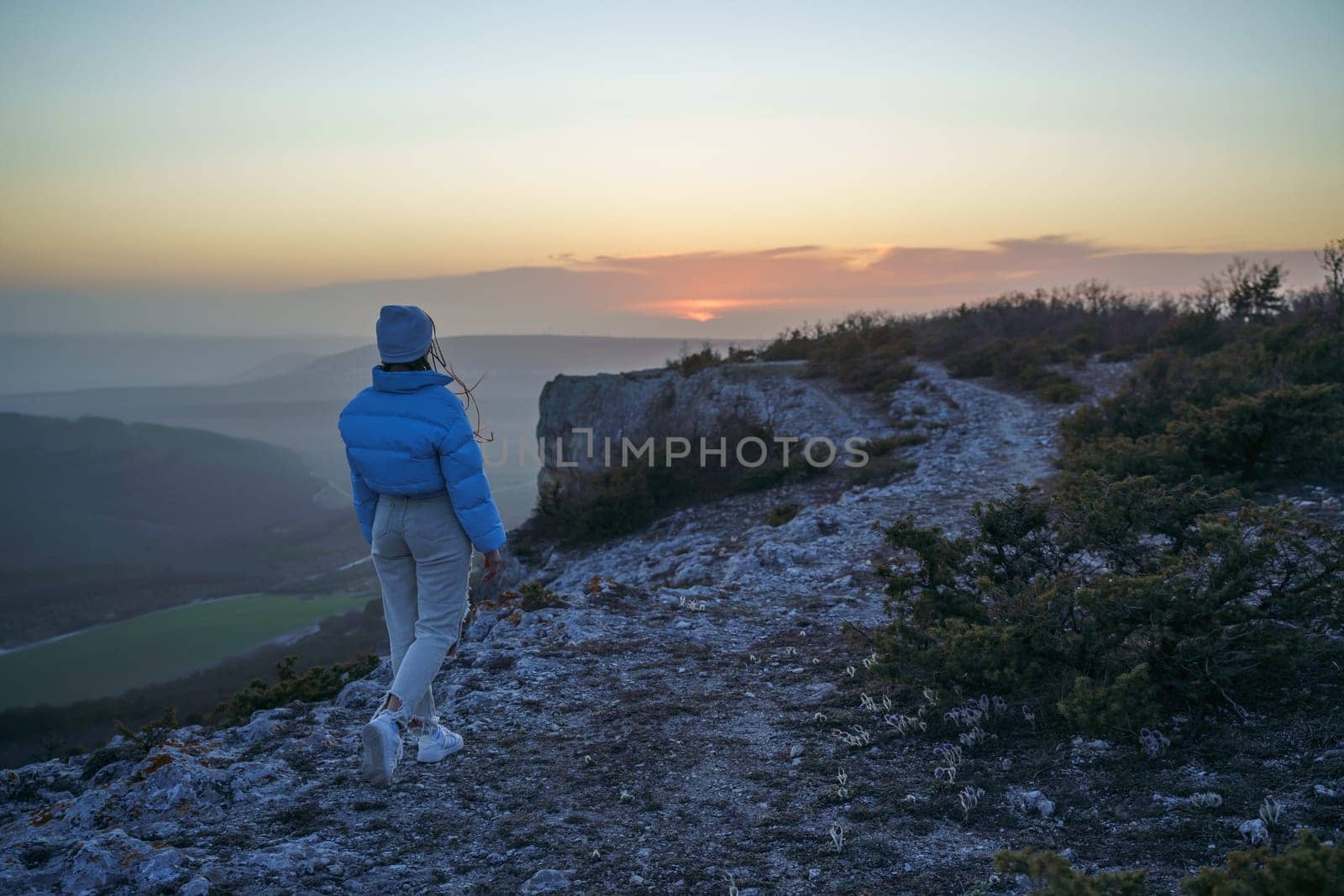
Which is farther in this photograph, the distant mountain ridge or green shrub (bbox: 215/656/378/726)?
the distant mountain ridge

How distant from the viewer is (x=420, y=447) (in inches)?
146

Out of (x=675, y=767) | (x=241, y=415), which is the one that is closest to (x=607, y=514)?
(x=675, y=767)

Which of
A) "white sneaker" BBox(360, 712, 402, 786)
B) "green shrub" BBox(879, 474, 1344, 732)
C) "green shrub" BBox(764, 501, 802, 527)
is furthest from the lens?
"green shrub" BBox(764, 501, 802, 527)

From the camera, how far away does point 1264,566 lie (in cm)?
386

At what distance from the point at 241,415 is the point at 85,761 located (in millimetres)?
163019

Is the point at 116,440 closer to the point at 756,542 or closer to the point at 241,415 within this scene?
the point at 241,415

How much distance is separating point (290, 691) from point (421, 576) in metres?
2.93

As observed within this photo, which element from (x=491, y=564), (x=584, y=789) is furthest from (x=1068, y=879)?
(x=491, y=564)

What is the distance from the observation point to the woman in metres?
3.74

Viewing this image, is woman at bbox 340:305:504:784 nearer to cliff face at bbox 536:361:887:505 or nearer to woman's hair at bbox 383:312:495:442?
woman's hair at bbox 383:312:495:442

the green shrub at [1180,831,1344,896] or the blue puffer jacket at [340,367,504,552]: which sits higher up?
the blue puffer jacket at [340,367,504,552]

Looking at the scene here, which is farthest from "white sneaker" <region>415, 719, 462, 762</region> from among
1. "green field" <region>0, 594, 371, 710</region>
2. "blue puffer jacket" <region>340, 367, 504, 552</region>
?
"green field" <region>0, 594, 371, 710</region>

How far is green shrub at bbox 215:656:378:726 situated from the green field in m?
27.3

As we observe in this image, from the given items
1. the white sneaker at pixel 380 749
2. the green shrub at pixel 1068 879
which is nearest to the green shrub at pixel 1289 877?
the green shrub at pixel 1068 879
